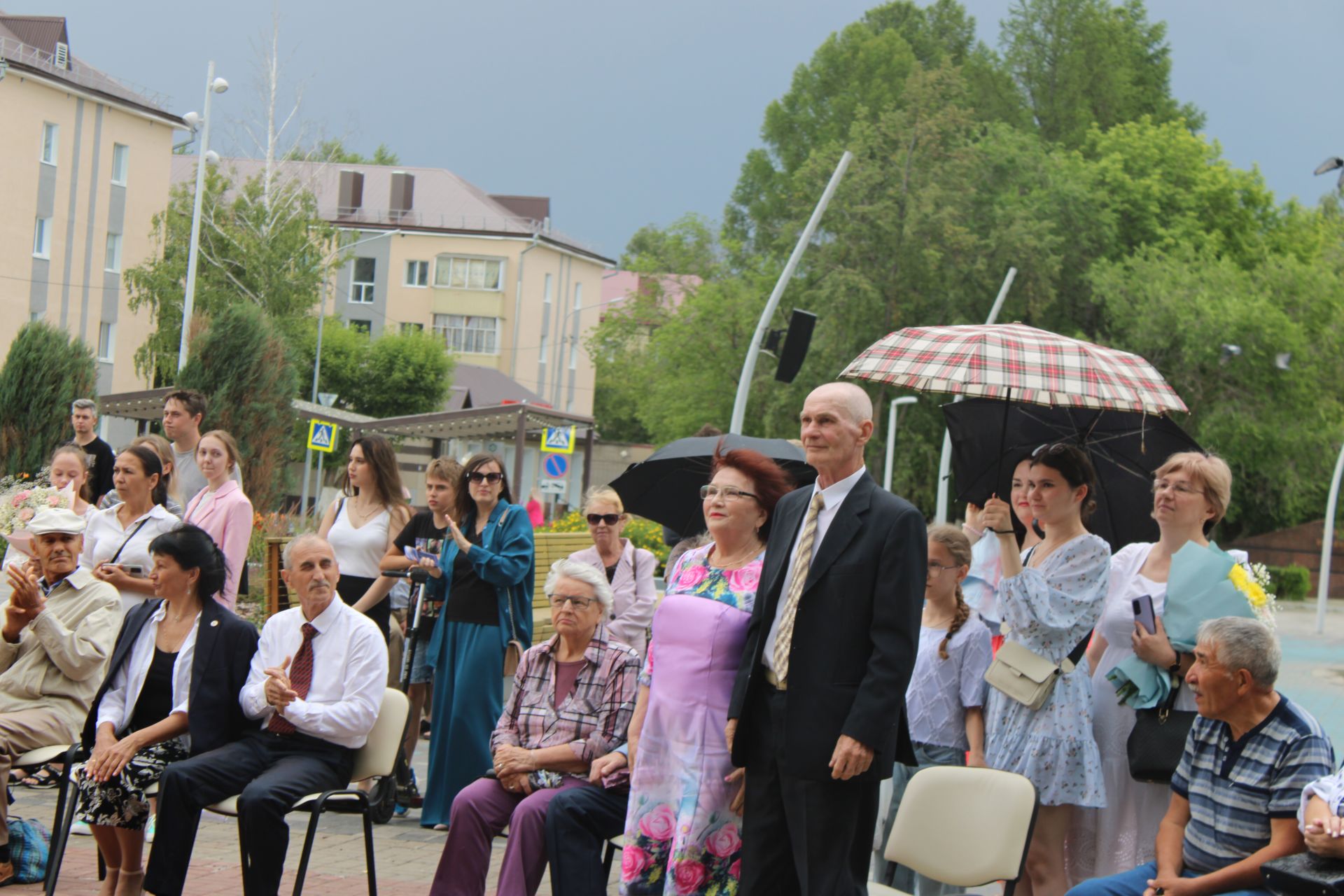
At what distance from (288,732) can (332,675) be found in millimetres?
312

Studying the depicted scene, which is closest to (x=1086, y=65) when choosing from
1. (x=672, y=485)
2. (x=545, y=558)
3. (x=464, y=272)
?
(x=464, y=272)

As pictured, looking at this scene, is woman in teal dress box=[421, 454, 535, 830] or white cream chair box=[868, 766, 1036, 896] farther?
woman in teal dress box=[421, 454, 535, 830]

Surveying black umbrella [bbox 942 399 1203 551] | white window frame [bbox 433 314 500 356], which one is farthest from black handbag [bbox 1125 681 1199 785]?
white window frame [bbox 433 314 500 356]

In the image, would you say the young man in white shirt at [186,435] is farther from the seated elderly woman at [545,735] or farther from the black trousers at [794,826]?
the black trousers at [794,826]

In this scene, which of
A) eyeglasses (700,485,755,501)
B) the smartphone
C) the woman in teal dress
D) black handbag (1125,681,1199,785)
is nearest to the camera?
eyeglasses (700,485,755,501)

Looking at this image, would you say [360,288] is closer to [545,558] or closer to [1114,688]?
[545,558]

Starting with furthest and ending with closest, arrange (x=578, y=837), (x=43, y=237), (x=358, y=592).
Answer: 1. (x=43, y=237)
2. (x=358, y=592)
3. (x=578, y=837)

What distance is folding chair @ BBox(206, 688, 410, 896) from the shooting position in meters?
5.86

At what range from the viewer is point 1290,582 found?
47.6 m

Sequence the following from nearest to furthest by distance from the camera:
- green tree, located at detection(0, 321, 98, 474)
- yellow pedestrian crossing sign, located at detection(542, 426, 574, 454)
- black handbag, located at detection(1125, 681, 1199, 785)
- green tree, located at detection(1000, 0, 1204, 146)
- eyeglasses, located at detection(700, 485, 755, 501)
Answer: eyeglasses, located at detection(700, 485, 755, 501) → black handbag, located at detection(1125, 681, 1199, 785) → yellow pedestrian crossing sign, located at detection(542, 426, 574, 454) → green tree, located at detection(0, 321, 98, 474) → green tree, located at detection(1000, 0, 1204, 146)

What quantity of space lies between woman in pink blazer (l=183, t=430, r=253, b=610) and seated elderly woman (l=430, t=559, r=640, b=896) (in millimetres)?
2471

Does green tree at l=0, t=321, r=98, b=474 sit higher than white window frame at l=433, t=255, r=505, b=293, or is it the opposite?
white window frame at l=433, t=255, r=505, b=293

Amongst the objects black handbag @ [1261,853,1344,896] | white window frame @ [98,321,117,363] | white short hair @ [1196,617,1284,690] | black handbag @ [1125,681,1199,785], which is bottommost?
black handbag @ [1261,853,1344,896]

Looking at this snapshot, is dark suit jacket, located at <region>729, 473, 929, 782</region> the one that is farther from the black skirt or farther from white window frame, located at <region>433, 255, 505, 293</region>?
white window frame, located at <region>433, 255, 505, 293</region>
